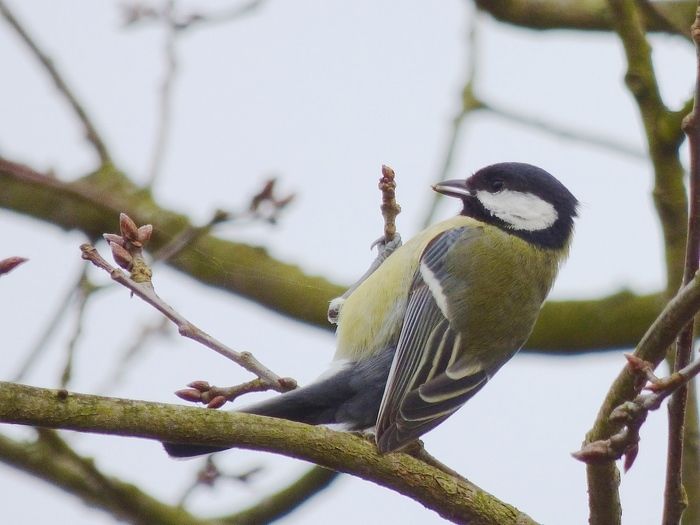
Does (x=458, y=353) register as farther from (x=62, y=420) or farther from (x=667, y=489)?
(x=62, y=420)

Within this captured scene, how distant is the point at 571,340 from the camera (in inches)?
150

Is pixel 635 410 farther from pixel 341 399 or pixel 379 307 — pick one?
pixel 379 307

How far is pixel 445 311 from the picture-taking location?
2.88 meters

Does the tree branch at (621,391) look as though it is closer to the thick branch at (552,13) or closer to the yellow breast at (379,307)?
the yellow breast at (379,307)

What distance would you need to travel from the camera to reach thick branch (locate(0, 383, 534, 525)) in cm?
164

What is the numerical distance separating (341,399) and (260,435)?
88cm

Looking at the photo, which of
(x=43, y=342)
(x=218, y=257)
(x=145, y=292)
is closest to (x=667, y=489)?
(x=145, y=292)

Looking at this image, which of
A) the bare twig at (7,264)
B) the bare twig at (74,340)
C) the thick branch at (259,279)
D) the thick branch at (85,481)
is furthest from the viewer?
the thick branch at (259,279)

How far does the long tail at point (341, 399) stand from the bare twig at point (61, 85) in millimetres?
1674

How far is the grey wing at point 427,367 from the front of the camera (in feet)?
8.24

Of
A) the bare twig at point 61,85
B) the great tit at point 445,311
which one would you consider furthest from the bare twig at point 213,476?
the bare twig at point 61,85

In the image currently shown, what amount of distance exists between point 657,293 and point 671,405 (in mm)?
2280

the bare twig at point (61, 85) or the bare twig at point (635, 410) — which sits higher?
the bare twig at point (61, 85)

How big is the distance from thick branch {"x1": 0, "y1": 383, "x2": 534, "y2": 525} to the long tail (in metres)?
0.49
